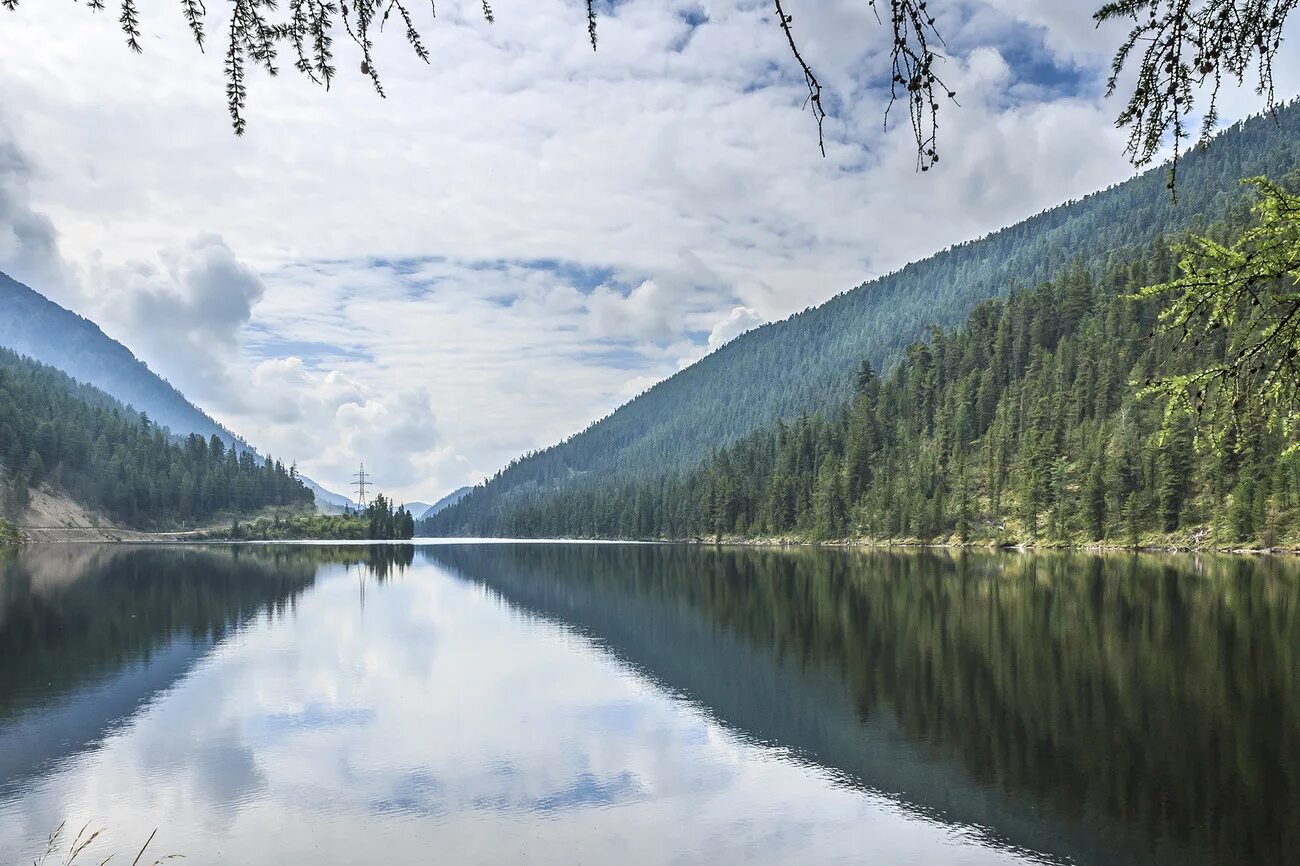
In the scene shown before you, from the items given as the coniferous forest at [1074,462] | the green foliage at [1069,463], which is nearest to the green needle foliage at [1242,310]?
the coniferous forest at [1074,462]

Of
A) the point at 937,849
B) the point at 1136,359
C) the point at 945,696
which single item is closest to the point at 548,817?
the point at 937,849

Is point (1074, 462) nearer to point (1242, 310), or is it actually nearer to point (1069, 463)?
point (1069, 463)

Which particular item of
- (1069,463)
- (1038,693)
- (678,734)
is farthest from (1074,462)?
(678,734)

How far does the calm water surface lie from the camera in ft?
62.5

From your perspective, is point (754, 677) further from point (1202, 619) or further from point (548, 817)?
point (1202, 619)

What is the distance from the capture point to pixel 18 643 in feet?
143

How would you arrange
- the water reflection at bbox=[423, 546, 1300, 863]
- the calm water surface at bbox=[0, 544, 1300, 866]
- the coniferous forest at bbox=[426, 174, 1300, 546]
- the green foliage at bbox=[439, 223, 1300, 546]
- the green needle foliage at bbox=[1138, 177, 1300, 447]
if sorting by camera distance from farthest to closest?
the green foliage at bbox=[439, 223, 1300, 546], the coniferous forest at bbox=[426, 174, 1300, 546], the water reflection at bbox=[423, 546, 1300, 863], the calm water surface at bbox=[0, 544, 1300, 866], the green needle foliage at bbox=[1138, 177, 1300, 447]

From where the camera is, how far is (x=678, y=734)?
28.8m

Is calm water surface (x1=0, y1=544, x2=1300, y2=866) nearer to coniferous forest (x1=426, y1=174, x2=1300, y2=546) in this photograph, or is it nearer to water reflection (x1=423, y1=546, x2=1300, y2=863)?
water reflection (x1=423, y1=546, x2=1300, y2=863)

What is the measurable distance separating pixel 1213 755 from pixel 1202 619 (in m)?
26.6

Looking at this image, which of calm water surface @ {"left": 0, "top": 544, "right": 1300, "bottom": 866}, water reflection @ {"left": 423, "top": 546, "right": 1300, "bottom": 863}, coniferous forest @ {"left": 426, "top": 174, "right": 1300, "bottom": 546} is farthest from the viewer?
coniferous forest @ {"left": 426, "top": 174, "right": 1300, "bottom": 546}

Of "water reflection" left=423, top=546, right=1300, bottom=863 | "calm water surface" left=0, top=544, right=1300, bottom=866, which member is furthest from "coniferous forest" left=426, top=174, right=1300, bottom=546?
"calm water surface" left=0, top=544, right=1300, bottom=866

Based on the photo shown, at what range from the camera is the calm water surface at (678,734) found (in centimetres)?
1906

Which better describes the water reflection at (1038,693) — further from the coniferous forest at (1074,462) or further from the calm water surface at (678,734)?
the coniferous forest at (1074,462)
